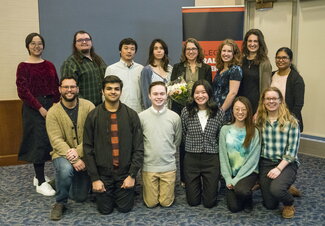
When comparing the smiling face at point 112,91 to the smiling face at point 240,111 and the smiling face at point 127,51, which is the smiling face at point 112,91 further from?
the smiling face at point 240,111

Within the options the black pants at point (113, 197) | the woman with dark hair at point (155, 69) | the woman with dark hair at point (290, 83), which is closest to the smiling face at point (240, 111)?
the woman with dark hair at point (290, 83)

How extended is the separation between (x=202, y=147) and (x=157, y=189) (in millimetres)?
552

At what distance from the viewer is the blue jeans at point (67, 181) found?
3.14 metres

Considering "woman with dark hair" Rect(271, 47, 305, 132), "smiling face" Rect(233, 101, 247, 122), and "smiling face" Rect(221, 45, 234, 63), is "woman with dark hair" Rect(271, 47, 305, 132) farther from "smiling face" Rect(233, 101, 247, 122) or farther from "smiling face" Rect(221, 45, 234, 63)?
"smiling face" Rect(233, 101, 247, 122)

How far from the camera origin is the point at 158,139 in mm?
3270

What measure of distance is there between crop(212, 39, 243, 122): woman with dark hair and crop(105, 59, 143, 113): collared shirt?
780mm

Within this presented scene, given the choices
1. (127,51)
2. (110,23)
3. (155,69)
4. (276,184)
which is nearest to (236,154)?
(276,184)

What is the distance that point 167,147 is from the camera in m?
3.29

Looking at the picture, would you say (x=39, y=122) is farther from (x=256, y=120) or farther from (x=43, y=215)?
(x=256, y=120)

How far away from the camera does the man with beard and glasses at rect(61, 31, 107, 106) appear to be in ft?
11.8

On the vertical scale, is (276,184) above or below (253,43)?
below

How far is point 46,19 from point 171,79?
2.30 metres

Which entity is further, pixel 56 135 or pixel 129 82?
pixel 129 82

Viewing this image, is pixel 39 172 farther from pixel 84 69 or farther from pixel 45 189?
pixel 84 69
